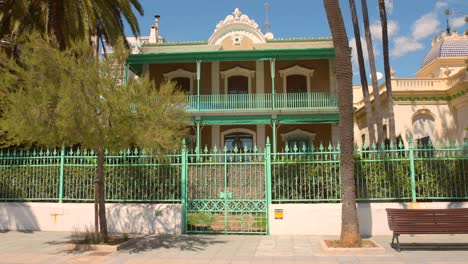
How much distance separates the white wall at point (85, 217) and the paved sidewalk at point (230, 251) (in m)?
0.58

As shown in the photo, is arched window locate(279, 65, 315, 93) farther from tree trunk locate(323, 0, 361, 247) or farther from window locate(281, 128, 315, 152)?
tree trunk locate(323, 0, 361, 247)

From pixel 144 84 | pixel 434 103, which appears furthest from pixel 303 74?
pixel 144 84

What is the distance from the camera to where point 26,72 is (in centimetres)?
775

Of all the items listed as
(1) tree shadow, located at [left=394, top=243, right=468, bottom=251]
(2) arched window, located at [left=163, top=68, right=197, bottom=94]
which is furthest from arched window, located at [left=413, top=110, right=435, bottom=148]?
(1) tree shadow, located at [left=394, top=243, right=468, bottom=251]

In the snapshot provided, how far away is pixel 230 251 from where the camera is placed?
312 inches

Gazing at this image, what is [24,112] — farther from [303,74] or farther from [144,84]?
[303,74]

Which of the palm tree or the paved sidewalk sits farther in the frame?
the palm tree

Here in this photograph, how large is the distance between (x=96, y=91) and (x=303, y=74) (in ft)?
51.5

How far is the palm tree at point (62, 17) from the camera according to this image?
13820mm

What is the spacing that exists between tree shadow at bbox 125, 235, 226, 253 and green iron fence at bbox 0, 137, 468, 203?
102cm

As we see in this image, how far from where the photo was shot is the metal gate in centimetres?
987

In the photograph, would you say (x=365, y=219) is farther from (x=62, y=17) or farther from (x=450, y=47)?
(x=450, y=47)

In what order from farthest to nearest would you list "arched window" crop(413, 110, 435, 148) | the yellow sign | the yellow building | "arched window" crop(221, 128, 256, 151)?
"arched window" crop(221, 128, 256, 151), "arched window" crop(413, 110, 435, 148), the yellow building, the yellow sign

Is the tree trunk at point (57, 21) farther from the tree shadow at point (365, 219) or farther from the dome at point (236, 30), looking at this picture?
the tree shadow at point (365, 219)
